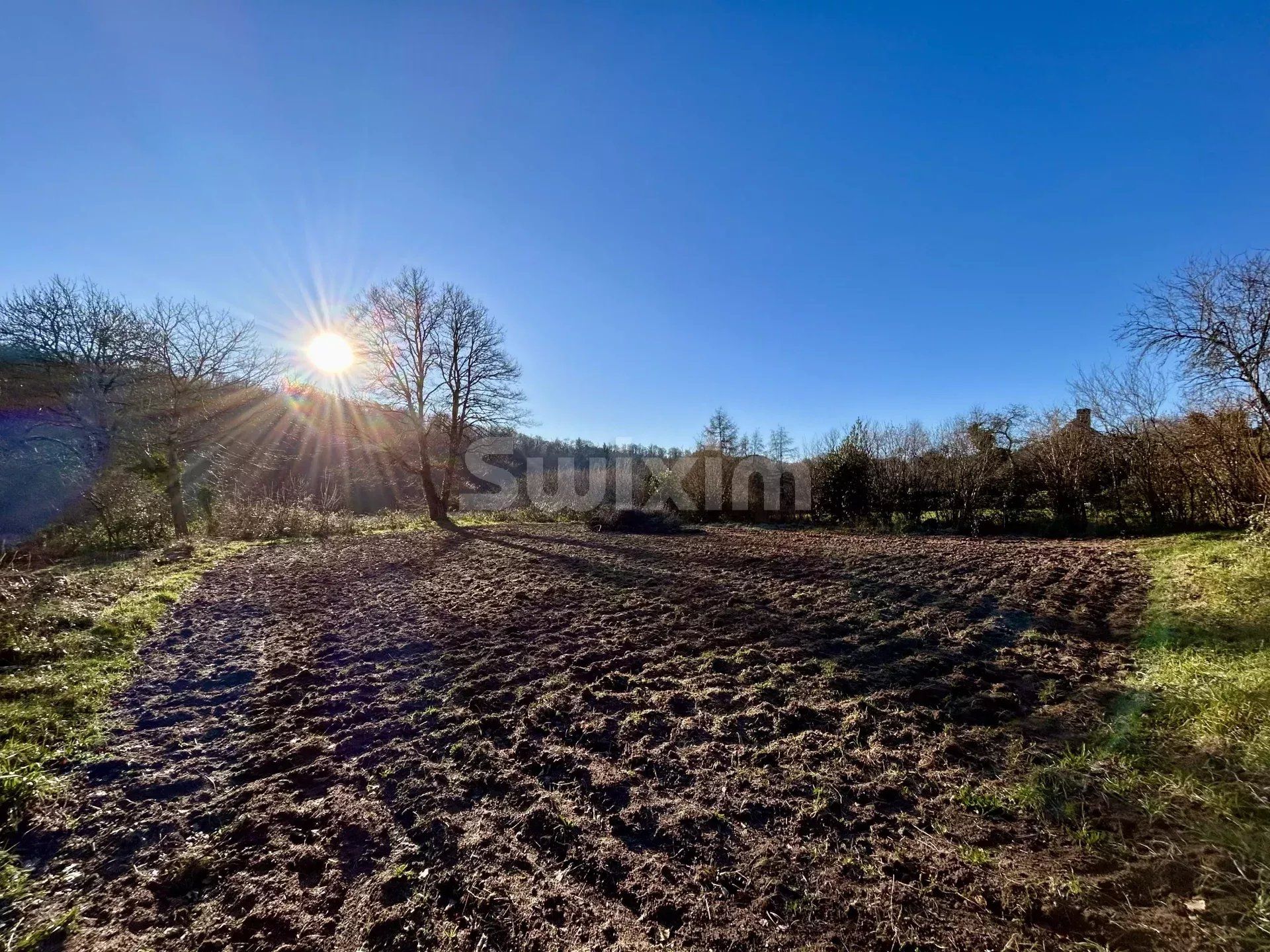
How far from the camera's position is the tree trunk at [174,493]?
1226 centimetres

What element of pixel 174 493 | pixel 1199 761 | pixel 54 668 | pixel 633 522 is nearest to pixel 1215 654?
pixel 1199 761

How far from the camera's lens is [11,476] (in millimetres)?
9305

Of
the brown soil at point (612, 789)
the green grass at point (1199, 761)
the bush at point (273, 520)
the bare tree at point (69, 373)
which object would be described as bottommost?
the brown soil at point (612, 789)

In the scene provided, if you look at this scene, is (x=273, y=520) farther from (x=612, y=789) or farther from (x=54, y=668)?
(x=612, y=789)

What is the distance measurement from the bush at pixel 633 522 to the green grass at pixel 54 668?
11.1m

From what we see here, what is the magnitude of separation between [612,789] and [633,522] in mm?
13590

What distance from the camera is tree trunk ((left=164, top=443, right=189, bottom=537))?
12258mm

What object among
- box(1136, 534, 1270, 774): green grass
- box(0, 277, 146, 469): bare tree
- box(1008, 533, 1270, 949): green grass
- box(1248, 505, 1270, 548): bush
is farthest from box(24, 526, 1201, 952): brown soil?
box(0, 277, 146, 469): bare tree

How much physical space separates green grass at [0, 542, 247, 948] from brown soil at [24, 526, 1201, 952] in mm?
167

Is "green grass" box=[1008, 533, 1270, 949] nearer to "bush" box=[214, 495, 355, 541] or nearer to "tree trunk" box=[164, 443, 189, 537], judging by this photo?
"bush" box=[214, 495, 355, 541]

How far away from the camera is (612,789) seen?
8.11 feet

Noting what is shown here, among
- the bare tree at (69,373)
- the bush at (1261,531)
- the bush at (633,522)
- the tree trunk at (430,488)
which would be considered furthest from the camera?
the tree trunk at (430,488)

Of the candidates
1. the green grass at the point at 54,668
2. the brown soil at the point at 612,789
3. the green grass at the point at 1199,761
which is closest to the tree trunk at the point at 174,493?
the green grass at the point at 54,668

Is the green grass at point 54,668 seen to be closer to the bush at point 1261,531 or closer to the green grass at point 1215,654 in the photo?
the green grass at point 1215,654
